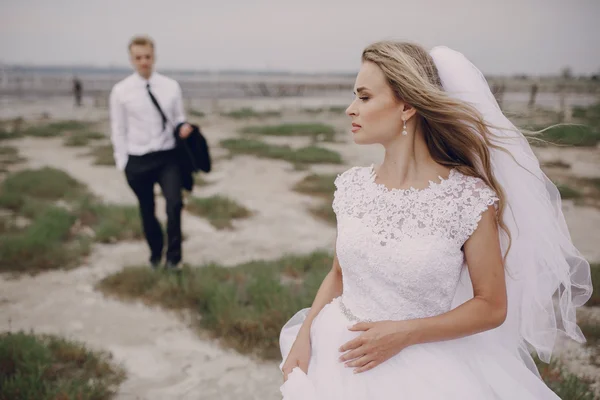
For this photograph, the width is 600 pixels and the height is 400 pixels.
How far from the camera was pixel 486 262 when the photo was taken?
66.1 inches

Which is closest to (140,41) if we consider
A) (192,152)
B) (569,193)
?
(192,152)

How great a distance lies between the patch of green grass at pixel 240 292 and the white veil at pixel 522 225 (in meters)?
2.46

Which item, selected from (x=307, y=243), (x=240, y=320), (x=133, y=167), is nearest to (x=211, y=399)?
(x=240, y=320)

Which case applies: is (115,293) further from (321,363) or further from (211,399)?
(321,363)

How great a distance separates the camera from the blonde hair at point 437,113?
1749mm

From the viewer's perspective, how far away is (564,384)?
3.31m

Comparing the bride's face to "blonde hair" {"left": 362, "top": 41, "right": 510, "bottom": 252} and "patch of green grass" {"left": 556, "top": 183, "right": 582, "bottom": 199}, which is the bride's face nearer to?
"blonde hair" {"left": 362, "top": 41, "right": 510, "bottom": 252}

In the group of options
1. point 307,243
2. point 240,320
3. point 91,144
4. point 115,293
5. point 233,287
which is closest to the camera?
point 240,320

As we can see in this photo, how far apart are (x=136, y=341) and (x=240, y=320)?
94 cm

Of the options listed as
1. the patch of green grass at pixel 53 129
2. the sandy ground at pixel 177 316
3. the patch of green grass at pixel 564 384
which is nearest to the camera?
the patch of green grass at pixel 564 384

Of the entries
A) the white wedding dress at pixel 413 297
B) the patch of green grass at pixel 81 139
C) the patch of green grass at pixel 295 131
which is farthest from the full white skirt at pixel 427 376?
the patch of green grass at pixel 295 131

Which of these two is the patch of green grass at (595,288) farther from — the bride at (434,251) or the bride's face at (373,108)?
the bride's face at (373,108)

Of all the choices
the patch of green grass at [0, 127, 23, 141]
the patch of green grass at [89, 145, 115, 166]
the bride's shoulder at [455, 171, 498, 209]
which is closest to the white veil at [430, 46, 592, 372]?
the bride's shoulder at [455, 171, 498, 209]

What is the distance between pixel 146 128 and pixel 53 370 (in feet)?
8.12
